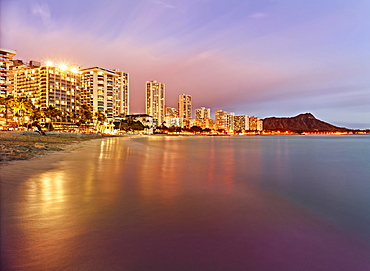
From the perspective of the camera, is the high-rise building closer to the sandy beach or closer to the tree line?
the tree line

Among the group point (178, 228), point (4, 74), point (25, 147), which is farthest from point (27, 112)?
point (178, 228)

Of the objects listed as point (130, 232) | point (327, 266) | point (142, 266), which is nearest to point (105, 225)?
point (130, 232)

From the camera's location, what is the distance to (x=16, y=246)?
503 centimetres

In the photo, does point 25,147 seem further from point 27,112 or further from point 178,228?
point 27,112

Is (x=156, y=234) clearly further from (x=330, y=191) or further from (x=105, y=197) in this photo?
(x=330, y=191)

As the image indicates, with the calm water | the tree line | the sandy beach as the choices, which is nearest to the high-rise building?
the tree line

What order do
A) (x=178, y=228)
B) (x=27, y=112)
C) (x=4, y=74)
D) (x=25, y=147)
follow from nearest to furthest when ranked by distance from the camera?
(x=178, y=228) < (x=25, y=147) < (x=27, y=112) < (x=4, y=74)

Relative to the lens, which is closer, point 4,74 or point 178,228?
point 178,228

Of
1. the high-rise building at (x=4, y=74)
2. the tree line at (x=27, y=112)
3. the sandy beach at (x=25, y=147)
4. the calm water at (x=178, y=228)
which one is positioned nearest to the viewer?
the calm water at (x=178, y=228)

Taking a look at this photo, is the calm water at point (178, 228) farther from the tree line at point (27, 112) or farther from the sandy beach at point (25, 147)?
the tree line at point (27, 112)

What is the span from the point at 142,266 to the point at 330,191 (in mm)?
11288

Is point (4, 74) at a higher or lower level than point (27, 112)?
higher

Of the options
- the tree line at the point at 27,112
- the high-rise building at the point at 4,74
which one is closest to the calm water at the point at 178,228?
the tree line at the point at 27,112

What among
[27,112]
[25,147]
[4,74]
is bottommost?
[25,147]
